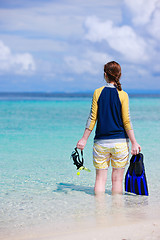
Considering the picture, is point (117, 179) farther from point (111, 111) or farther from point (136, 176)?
point (111, 111)

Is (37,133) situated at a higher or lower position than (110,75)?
lower

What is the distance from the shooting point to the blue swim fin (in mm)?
4441

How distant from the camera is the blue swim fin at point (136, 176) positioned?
444cm

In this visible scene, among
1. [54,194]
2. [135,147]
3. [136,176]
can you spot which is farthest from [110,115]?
[54,194]

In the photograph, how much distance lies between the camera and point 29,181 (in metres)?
5.94

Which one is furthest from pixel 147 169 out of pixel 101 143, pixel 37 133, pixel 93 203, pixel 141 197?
pixel 37 133

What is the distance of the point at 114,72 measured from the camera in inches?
159

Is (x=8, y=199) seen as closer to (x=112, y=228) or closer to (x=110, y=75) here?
(x=112, y=228)

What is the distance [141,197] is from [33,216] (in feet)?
5.15

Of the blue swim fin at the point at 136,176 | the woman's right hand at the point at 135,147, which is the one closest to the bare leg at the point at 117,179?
the blue swim fin at the point at 136,176

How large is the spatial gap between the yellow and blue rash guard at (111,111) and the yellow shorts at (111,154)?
3.8 inches

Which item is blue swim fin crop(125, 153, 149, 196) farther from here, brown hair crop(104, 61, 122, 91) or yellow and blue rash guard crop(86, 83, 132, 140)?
brown hair crop(104, 61, 122, 91)

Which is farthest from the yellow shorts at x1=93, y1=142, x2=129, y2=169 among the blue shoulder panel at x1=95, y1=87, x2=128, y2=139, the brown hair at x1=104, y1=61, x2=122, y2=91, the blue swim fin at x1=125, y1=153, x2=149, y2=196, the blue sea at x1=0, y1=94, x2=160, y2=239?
the brown hair at x1=104, y1=61, x2=122, y2=91

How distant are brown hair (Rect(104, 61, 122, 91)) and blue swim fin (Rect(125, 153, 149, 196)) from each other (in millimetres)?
1013
